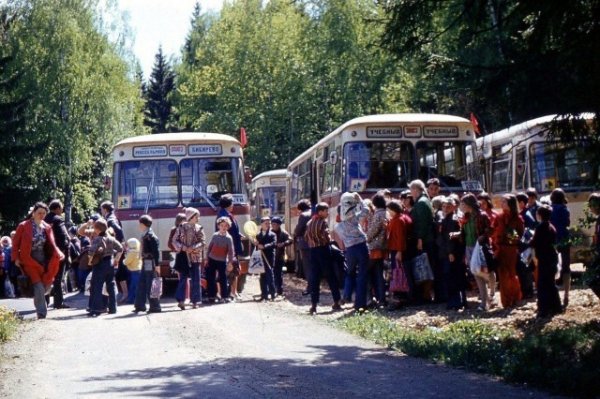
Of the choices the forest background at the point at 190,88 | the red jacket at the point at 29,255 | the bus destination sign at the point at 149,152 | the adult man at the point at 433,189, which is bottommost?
the red jacket at the point at 29,255

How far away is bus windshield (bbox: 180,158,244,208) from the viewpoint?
24688mm

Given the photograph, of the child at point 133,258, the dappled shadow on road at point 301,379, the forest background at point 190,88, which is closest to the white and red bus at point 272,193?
the forest background at point 190,88

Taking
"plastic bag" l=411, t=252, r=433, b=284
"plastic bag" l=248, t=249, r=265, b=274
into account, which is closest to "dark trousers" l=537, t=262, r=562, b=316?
"plastic bag" l=411, t=252, r=433, b=284

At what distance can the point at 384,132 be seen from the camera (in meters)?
23.2

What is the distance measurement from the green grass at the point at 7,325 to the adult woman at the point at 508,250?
7.15 m

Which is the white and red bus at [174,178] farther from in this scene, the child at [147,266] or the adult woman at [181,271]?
the child at [147,266]

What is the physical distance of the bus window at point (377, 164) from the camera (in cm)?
2283

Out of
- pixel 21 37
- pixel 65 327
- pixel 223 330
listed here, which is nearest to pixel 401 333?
pixel 223 330

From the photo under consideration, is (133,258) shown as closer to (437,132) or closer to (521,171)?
(437,132)

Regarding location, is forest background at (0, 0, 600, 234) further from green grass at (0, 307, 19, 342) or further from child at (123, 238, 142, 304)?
green grass at (0, 307, 19, 342)

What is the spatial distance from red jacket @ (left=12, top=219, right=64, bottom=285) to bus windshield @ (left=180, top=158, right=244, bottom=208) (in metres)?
6.11

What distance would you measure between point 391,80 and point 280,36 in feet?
29.3

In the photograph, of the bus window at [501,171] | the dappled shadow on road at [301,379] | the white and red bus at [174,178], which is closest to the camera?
the dappled shadow on road at [301,379]

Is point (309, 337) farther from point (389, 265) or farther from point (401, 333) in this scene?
point (389, 265)
